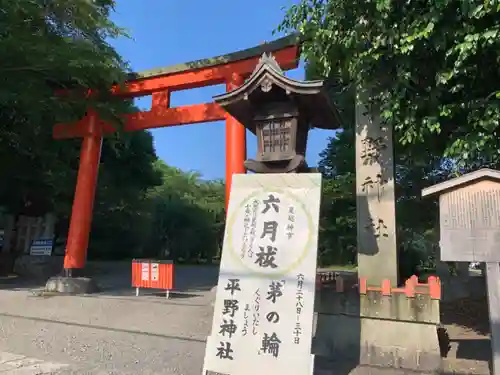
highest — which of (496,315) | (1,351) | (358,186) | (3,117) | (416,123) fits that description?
(3,117)

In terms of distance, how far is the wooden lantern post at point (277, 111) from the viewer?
506 cm

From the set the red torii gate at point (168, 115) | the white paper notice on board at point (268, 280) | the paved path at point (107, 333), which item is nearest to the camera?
the white paper notice on board at point (268, 280)

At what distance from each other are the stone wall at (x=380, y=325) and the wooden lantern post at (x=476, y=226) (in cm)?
99

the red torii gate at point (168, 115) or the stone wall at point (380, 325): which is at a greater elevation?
the red torii gate at point (168, 115)

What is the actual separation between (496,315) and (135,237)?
1005 inches

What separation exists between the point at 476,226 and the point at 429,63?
2.40 meters

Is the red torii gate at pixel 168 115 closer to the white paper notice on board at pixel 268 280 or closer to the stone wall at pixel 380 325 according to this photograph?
the stone wall at pixel 380 325

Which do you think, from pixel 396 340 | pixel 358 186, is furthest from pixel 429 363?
pixel 358 186

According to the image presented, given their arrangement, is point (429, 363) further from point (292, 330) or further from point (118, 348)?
point (118, 348)

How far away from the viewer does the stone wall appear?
498 centimetres

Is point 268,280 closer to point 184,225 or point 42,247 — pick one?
point 42,247

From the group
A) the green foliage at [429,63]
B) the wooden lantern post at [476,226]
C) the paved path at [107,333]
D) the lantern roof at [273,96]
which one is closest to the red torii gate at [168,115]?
the paved path at [107,333]

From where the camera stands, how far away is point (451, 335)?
7426mm

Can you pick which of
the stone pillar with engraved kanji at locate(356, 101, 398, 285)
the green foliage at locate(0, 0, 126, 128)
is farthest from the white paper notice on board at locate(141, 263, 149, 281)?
the stone pillar with engraved kanji at locate(356, 101, 398, 285)
